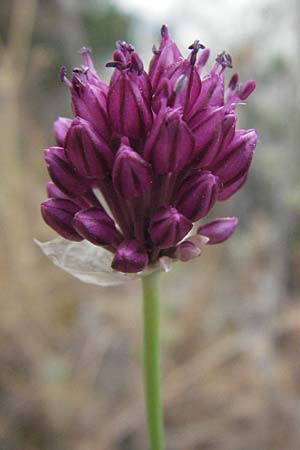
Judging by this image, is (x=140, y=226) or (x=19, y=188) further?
(x=19, y=188)

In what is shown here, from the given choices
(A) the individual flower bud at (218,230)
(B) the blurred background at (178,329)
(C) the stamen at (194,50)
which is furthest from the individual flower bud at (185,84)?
(B) the blurred background at (178,329)

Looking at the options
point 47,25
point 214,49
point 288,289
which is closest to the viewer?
point 214,49

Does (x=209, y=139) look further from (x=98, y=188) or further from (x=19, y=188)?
(x=19, y=188)

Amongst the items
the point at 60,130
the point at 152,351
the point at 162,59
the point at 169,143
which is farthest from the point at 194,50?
the point at 152,351

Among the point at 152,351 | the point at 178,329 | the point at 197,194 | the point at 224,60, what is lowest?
the point at 178,329

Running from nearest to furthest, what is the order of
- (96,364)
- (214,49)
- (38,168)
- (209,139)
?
(209,139), (96,364), (214,49), (38,168)

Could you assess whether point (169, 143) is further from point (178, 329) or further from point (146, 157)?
point (178, 329)

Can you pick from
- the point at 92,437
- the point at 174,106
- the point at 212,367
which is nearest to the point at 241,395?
the point at 212,367
